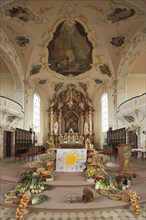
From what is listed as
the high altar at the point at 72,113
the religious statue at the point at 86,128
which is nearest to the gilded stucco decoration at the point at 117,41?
the high altar at the point at 72,113

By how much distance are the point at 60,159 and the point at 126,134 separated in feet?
27.6

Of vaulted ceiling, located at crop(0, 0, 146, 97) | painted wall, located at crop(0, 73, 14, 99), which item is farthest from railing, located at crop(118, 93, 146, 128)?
painted wall, located at crop(0, 73, 14, 99)

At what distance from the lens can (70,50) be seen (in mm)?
16500

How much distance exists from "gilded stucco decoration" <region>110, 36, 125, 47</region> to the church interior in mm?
103

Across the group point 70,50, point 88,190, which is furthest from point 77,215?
point 70,50

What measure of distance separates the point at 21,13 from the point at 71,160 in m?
9.07

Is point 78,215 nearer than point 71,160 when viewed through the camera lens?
Yes

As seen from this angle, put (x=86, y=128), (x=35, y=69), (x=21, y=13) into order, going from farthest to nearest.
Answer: (x=86, y=128)
(x=35, y=69)
(x=21, y=13)

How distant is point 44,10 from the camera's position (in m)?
12.3

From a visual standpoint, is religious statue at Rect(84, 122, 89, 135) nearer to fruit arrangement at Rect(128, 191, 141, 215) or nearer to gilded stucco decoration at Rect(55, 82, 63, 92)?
gilded stucco decoration at Rect(55, 82, 63, 92)

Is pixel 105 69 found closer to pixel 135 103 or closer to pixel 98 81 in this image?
pixel 98 81

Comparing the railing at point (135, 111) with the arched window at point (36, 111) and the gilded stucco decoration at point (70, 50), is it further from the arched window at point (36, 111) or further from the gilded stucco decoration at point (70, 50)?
the arched window at point (36, 111)

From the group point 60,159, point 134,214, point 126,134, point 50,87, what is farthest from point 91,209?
point 50,87

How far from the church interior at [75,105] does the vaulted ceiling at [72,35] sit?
0.21 ft
